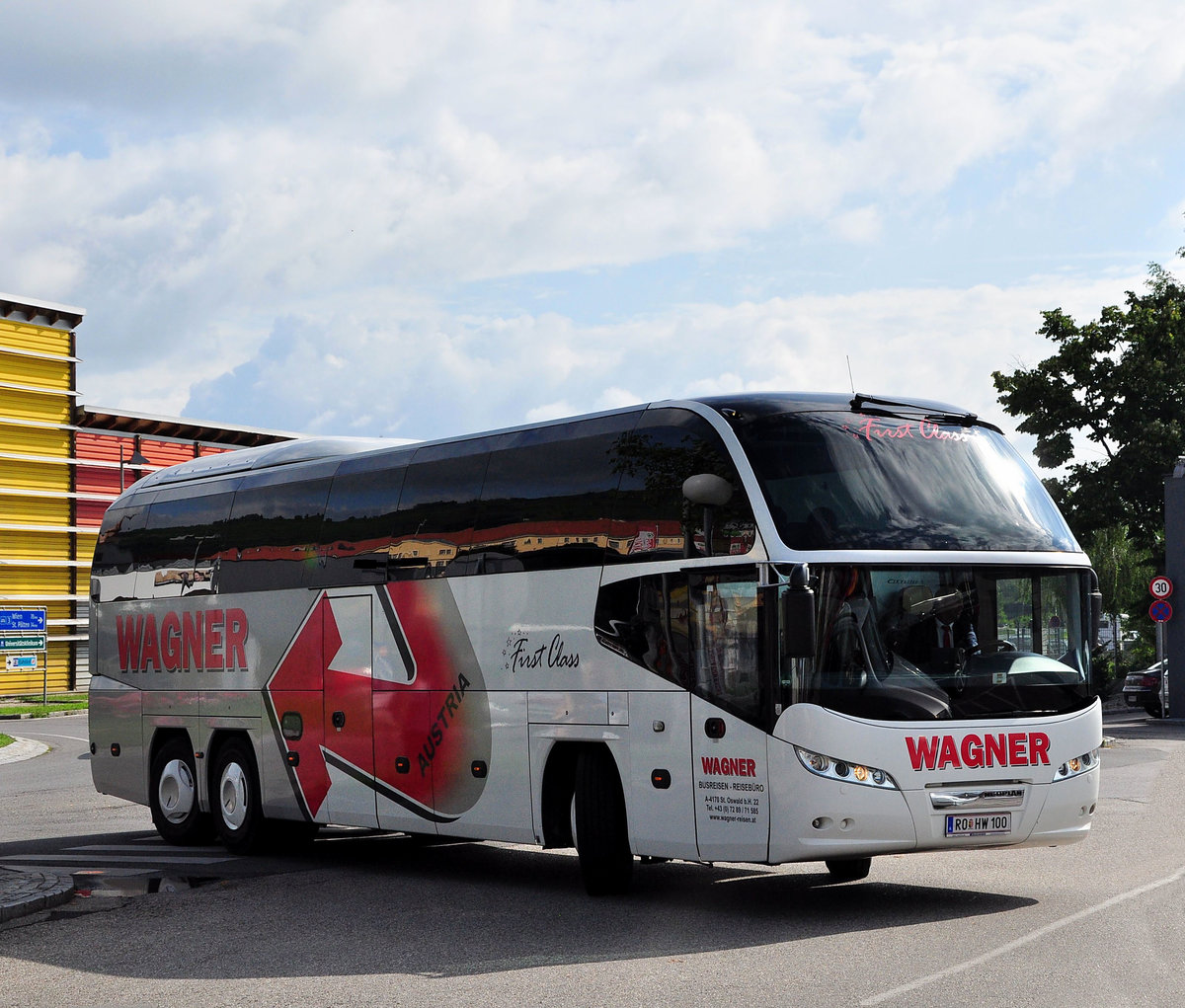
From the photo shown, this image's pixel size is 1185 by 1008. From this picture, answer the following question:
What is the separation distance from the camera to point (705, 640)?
10820 millimetres

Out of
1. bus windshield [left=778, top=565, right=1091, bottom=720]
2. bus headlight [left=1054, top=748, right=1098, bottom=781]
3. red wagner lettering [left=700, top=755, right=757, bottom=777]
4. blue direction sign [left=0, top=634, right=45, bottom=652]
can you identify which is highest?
blue direction sign [left=0, top=634, right=45, bottom=652]

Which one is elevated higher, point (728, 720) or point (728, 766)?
point (728, 720)

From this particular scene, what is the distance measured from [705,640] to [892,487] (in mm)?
1615

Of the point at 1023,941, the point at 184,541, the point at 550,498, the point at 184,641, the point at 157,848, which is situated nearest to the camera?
the point at 1023,941

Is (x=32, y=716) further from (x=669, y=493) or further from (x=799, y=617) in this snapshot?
(x=799, y=617)

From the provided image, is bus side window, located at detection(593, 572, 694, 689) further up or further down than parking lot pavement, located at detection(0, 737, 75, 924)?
further up

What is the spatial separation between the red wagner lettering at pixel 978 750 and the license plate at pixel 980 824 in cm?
31

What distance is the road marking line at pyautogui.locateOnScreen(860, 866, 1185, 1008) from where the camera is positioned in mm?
7863

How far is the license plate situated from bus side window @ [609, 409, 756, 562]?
7.14 ft

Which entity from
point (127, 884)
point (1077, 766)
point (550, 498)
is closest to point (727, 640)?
point (550, 498)

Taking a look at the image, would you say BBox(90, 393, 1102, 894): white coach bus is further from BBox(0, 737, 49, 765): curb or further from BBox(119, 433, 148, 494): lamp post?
BBox(119, 433, 148, 494): lamp post

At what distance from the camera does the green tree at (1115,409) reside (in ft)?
156

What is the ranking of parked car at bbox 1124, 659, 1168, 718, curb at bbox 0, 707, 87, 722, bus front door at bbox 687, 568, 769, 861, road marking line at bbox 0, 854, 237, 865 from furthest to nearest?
curb at bbox 0, 707, 87, 722 → parked car at bbox 1124, 659, 1168, 718 → road marking line at bbox 0, 854, 237, 865 → bus front door at bbox 687, 568, 769, 861

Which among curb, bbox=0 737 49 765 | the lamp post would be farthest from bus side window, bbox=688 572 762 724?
the lamp post
